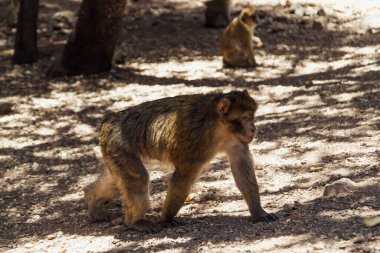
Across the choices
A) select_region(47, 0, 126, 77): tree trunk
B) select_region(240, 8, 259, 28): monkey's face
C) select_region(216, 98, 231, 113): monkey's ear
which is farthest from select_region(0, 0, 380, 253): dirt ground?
select_region(216, 98, 231, 113): monkey's ear

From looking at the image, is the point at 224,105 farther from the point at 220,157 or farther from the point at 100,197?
the point at 220,157

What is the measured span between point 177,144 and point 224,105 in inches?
22.6

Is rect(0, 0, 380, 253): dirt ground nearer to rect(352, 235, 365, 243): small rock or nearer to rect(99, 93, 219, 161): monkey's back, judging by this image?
rect(352, 235, 365, 243): small rock

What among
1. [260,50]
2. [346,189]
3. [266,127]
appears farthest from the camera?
[260,50]

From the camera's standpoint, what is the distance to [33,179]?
8.97 m

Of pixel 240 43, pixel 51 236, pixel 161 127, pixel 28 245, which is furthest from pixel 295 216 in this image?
pixel 240 43

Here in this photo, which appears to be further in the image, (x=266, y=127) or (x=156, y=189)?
(x=266, y=127)

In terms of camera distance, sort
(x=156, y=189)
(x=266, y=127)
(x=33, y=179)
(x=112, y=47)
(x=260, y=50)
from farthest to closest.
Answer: (x=260, y=50), (x=112, y=47), (x=266, y=127), (x=33, y=179), (x=156, y=189)

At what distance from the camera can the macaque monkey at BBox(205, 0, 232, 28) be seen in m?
15.6

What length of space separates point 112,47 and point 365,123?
5056 mm

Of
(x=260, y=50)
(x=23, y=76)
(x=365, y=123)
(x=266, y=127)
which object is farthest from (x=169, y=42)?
(x=365, y=123)

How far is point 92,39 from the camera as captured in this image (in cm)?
1254

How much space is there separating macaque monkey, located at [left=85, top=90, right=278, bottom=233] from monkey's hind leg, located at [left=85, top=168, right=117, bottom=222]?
4.4 inches

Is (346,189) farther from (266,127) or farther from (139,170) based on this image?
(266,127)
